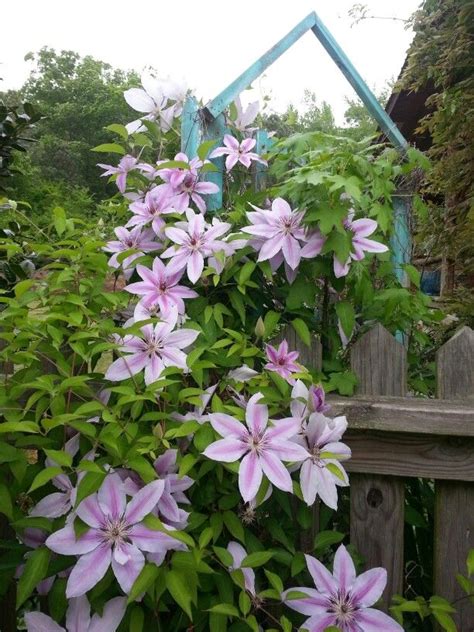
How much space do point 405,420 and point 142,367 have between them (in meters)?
0.58

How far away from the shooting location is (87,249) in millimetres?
1109

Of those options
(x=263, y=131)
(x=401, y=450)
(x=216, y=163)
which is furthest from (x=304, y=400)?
(x=263, y=131)

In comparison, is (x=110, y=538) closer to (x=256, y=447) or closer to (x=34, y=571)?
(x=34, y=571)

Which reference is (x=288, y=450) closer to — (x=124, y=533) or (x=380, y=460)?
(x=124, y=533)

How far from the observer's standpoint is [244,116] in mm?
1558

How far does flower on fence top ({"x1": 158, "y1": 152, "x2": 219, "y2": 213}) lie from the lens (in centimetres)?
127

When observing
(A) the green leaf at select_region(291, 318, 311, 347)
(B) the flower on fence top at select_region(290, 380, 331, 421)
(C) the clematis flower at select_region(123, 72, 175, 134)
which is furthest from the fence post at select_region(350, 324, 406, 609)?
(C) the clematis flower at select_region(123, 72, 175, 134)

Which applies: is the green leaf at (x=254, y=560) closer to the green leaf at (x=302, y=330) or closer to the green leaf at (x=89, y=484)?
the green leaf at (x=89, y=484)

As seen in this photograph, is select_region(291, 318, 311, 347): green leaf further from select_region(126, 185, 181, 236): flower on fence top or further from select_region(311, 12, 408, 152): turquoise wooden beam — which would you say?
select_region(311, 12, 408, 152): turquoise wooden beam

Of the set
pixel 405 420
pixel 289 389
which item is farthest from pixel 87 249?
pixel 405 420

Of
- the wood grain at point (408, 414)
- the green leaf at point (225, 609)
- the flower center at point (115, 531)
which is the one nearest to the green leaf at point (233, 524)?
the green leaf at point (225, 609)

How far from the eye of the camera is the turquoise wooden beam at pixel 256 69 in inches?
61.3

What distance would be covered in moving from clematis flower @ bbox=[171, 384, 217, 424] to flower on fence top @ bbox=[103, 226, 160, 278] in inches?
16.3

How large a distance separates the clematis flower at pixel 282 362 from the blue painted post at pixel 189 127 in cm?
73
